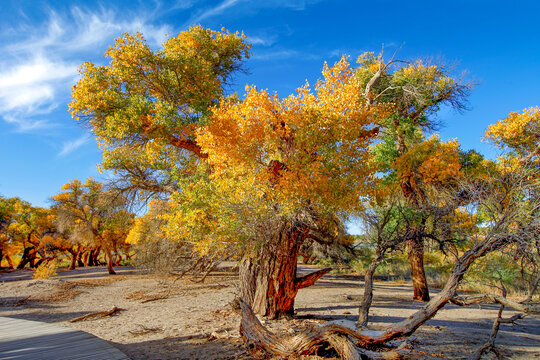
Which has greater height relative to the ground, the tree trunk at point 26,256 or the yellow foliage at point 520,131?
the yellow foliage at point 520,131

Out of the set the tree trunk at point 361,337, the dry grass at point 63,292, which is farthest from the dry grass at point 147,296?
the tree trunk at point 361,337

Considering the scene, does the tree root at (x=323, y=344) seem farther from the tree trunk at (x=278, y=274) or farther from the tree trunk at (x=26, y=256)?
the tree trunk at (x=26, y=256)

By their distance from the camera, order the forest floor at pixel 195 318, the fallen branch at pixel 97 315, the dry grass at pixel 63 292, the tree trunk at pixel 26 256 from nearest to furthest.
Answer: the forest floor at pixel 195 318 < the fallen branch at pixel 97 315 < the dry grass at pixel 63 292 < the tree trunk at pixel 26 256

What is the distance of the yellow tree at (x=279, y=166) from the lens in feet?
22.6

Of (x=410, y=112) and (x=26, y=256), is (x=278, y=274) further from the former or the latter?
(x=26, y=256)

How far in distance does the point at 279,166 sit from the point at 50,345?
5547mm

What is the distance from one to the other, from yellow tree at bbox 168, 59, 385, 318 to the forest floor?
6.94ft

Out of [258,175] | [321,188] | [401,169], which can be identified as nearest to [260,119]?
[258,175]

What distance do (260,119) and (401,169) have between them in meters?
7.54

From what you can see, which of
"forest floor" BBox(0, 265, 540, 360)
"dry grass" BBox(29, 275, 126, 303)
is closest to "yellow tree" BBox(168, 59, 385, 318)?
"forest floor" BBox(0, 265, 540, 360)

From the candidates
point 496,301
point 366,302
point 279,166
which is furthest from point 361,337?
point 279,166

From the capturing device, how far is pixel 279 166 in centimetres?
766

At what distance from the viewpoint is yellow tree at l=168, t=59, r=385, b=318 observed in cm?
688

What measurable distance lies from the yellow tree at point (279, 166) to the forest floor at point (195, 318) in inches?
83.3
